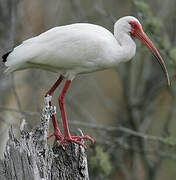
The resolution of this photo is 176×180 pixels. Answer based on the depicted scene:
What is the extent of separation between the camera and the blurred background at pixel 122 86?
32.1ft

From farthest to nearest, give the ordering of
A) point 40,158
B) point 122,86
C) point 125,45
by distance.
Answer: point 122,86 → point 125,45 → point 40,158

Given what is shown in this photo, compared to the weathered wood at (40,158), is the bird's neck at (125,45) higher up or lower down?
higher up

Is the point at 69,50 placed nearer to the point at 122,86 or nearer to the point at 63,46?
the point at 63,46

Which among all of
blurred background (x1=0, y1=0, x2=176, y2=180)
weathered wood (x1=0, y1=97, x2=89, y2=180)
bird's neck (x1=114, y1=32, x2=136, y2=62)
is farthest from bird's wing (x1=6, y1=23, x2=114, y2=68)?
blurred background (x1=0, y1=0, x2=176, y2=180)

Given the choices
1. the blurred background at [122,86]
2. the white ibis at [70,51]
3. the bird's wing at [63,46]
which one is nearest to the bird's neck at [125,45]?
the white ibis at [70,51]

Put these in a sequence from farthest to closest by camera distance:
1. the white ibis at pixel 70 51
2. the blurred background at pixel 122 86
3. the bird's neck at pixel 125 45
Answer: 1. the blurred background at pixel 122 86
2. the bird's neck at pixel 125 45
3. the white ibis at pixel 70 51

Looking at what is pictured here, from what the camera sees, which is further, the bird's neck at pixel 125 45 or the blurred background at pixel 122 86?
the blurred background at pixel 122 86

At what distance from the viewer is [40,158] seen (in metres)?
6.11

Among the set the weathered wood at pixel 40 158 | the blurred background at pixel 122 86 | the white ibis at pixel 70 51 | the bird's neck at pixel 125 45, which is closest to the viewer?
the weathered wood at pixel 40 158

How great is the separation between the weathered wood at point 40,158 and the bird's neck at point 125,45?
1400mm

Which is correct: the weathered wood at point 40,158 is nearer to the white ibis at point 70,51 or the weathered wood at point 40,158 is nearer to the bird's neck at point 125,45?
the white ibis at point 70,51

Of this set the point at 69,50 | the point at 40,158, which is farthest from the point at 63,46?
the point at 40,158

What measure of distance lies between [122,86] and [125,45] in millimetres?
6779

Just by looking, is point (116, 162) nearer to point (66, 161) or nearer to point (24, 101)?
point (24, 101)
